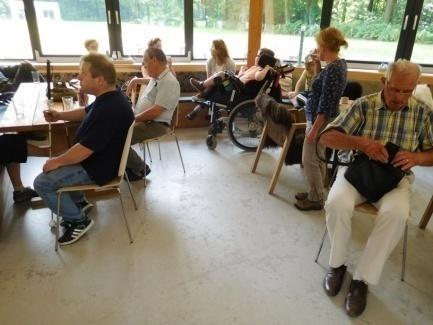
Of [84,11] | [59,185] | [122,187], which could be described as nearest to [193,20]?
[84,11]

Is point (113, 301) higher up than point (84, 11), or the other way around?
point (84, 11)

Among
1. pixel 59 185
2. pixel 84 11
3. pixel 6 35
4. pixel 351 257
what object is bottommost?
pixel 351 257

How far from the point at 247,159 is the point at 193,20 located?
8.08 feet

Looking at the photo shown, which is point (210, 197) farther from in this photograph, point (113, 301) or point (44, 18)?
point (44, 18)

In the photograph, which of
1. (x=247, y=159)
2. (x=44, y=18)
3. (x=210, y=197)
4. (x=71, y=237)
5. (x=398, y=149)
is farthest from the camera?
(x=44, y=18)

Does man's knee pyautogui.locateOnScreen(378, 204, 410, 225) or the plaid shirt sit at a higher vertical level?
the plaid shirt

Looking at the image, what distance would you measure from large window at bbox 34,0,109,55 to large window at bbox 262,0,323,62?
226cm

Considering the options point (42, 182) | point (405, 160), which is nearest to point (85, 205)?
point (42, 182)

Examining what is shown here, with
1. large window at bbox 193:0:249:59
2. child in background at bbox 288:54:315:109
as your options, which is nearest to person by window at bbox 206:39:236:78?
child in background at bbox 288:54:315:109

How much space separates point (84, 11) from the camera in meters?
4.38

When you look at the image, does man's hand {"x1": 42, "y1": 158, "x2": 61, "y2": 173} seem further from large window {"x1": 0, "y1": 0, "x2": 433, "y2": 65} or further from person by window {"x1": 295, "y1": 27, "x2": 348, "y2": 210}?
large window {"x1": 0, "y1": 0, "x2": 433, "y2": 65}

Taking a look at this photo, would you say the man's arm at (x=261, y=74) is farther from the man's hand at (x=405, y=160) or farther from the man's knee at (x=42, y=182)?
the man's knee at (x=42, y=182)

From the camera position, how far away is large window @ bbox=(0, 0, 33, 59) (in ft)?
13.9

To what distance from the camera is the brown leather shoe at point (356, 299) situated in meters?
1.62
